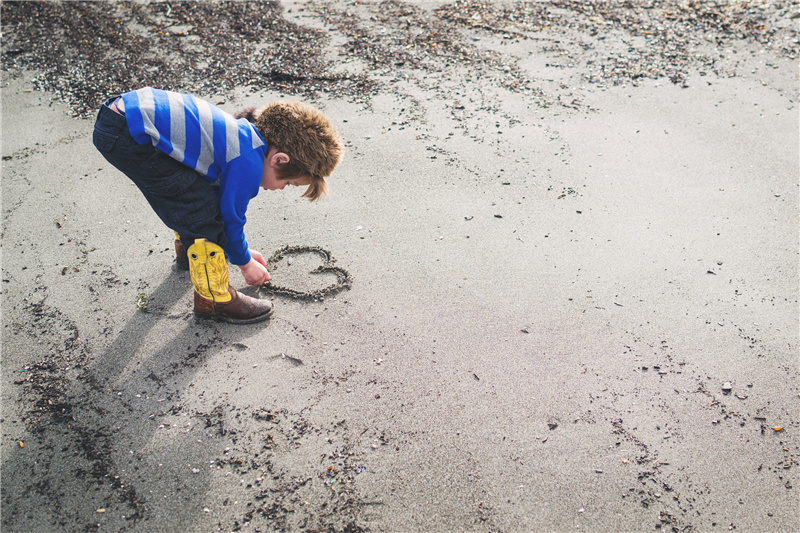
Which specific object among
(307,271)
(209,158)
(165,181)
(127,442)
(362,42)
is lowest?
(127,442)

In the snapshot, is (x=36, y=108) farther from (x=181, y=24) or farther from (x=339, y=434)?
(x=339, y=434)

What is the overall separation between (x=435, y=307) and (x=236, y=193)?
124cm

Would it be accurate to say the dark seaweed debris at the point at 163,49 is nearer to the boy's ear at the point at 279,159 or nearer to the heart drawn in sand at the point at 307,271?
the heart drawn in sand at the point at 307,271

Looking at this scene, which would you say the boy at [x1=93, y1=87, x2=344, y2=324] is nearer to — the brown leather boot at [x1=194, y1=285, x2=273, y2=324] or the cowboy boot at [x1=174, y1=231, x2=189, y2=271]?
the brown leather boot at [x1=194, y1=285, x2=273, y2=324]

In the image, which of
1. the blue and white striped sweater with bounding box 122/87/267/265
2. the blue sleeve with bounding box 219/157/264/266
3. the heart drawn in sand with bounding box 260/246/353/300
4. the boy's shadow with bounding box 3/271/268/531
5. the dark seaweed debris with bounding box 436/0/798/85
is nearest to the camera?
the boy's shadow with bounding box 3/271/268/531

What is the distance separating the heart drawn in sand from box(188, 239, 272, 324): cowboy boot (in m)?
0.20

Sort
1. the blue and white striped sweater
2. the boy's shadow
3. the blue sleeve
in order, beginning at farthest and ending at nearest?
1. the blue sleeve
2. the blue and white striped sweater
3. the boy's shadow

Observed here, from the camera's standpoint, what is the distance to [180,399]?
2.54m

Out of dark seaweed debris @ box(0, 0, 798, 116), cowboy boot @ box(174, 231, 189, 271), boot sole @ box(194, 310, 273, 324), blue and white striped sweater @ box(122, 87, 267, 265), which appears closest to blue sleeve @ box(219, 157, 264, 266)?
blue and white striped sweater @ box(122, 87, 267, 265)

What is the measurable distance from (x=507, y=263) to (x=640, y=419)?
1.22 metres

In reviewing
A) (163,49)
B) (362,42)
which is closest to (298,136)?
(362,42)

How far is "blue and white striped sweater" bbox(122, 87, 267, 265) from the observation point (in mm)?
2357

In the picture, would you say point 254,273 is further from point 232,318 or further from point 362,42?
point 362,42

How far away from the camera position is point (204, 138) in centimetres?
243
